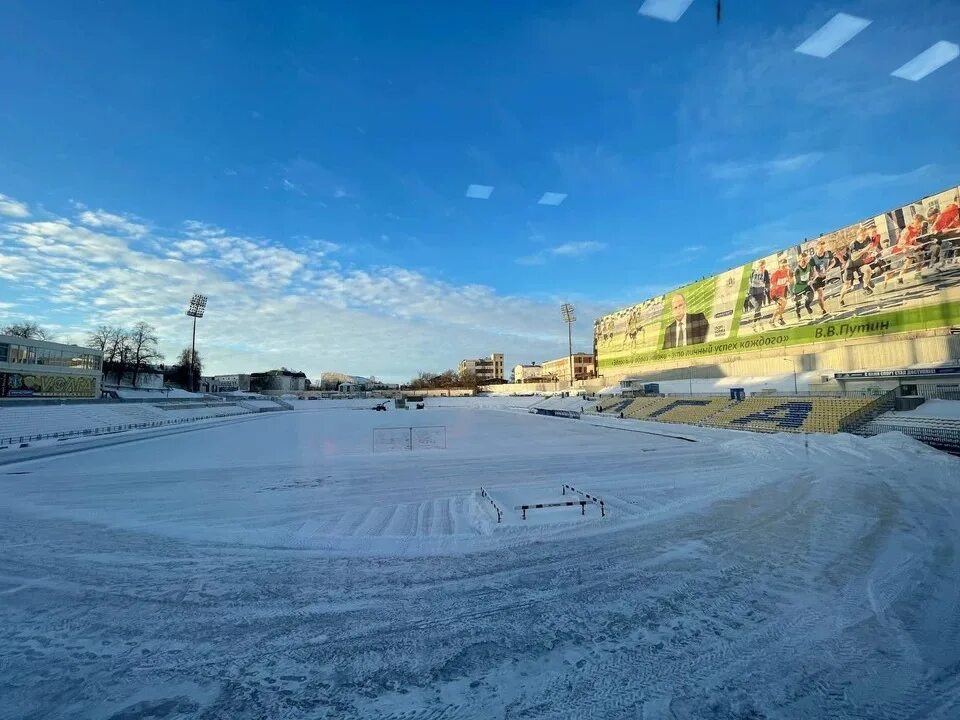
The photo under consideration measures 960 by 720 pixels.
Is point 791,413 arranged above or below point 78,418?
below

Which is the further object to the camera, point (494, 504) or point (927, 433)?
point (927, 433)

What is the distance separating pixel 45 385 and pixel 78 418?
1233cm

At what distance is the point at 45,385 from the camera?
147 feet

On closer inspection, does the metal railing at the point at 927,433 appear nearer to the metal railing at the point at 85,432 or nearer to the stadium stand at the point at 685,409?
the stadium stand at the point at 685,409

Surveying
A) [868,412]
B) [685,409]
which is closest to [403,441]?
[685,409]

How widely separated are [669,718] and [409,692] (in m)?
2.38

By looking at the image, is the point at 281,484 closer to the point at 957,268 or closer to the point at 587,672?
the point at 587,672

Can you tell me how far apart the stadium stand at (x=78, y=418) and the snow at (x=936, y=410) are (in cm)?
5287

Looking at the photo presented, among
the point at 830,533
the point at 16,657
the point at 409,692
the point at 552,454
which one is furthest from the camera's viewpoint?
the point at 552,454

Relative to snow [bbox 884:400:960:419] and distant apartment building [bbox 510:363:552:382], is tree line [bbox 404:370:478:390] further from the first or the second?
snow [bbox 884:400:960:419]

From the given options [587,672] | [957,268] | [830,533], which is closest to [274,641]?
[587,672]

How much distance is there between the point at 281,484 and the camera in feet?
48.4

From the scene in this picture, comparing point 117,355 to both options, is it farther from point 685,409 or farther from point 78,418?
point 685,409

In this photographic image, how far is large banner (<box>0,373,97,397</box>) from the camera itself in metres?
41.5
